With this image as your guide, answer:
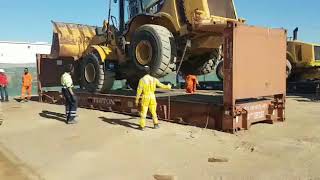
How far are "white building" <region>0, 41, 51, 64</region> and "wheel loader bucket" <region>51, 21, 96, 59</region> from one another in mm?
35702

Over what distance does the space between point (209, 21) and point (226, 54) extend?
163cm

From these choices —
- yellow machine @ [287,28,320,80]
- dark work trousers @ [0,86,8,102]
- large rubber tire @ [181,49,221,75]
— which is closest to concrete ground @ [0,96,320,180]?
large rubber tire @ [181,49,221,75]

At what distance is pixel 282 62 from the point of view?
1110cm

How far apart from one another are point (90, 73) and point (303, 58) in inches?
481

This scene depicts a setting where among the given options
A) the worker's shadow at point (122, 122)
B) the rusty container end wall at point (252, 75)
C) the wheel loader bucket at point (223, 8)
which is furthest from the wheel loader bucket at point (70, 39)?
the rusty container end wall at point (252, 75)

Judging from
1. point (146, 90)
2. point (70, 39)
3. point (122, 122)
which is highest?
point (70, 39)

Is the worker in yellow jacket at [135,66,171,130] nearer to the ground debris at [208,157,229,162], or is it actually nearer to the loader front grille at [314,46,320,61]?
the ground debris at [208,157,229,162]

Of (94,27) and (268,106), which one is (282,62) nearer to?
(268,106)

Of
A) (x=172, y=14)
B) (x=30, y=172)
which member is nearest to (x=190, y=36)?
(x=172, y=14)

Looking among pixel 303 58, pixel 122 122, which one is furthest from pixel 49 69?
pixel 303 58

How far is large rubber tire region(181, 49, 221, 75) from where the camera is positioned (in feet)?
45.0

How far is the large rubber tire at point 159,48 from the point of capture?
10.8 m

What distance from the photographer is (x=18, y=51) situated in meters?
51.8

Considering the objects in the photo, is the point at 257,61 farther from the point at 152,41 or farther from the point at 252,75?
the point at 152,41
